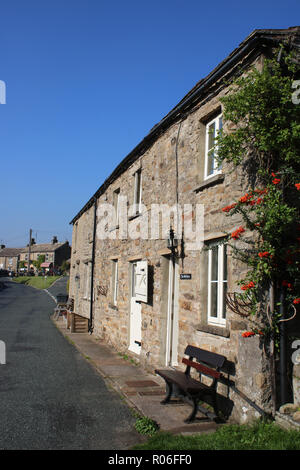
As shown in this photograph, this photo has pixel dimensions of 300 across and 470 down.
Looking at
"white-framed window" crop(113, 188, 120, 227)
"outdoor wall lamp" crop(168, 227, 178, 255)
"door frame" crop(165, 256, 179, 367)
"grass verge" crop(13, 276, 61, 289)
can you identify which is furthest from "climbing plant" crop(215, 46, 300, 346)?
"grass verge" crop(13, 276, 61, 289)

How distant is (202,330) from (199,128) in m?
3.83

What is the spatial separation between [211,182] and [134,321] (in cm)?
526

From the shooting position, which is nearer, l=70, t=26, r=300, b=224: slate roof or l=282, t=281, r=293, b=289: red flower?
l=282, t=281, r=293, b=289: red flower

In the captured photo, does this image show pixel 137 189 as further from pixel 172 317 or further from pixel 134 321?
pixel 172 317

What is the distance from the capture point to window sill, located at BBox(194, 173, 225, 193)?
661 cm

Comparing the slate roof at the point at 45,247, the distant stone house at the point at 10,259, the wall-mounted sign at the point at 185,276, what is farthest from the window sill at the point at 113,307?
the distant stone house at the point at 10,259

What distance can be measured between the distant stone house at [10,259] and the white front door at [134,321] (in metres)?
93.0

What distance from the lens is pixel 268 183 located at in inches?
221

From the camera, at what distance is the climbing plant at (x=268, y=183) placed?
518 cm

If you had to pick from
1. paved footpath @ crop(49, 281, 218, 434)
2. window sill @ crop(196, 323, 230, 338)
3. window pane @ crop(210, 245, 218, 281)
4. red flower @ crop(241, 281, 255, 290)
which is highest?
window pane @ crop(210, 245, 218, 281)

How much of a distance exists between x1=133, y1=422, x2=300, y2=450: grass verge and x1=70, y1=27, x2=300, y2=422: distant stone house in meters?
0.41

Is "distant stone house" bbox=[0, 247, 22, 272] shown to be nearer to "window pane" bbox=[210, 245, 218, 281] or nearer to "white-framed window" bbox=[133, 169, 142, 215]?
"white-framed window" bbox=[133, 169, 142, 215]

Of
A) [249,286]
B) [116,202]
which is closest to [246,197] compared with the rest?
[249,286]
